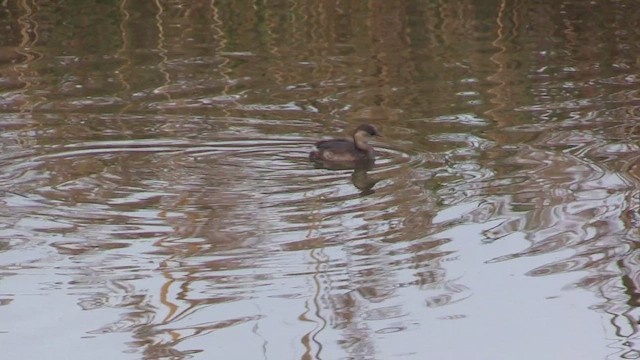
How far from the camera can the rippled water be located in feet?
28.8

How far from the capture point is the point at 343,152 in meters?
12.0

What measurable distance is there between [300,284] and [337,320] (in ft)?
1.86

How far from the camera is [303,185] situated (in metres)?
11.5

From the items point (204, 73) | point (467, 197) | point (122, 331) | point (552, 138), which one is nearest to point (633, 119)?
point (552, 138)

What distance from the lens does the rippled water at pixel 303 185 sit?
8.77 m

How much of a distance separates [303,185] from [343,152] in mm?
704

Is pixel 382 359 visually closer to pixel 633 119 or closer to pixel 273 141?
pixel 273 141

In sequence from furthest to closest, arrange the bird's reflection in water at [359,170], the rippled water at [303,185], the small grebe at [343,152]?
1. the small grebe at [343,152]
2. the bird's reflection in water at [359,170]
3. the rippled water at [303,185]

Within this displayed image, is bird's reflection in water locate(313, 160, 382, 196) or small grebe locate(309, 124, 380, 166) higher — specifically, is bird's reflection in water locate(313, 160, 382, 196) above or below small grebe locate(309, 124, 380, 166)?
below

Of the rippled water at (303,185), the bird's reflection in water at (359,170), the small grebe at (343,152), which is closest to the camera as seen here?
the rippled water at (303,185)

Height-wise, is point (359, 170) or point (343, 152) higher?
point (343, 152)

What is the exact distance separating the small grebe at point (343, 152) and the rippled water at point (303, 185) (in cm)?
15

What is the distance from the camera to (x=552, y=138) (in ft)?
42.5

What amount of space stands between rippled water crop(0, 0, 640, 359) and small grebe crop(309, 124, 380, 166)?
0.15 m
